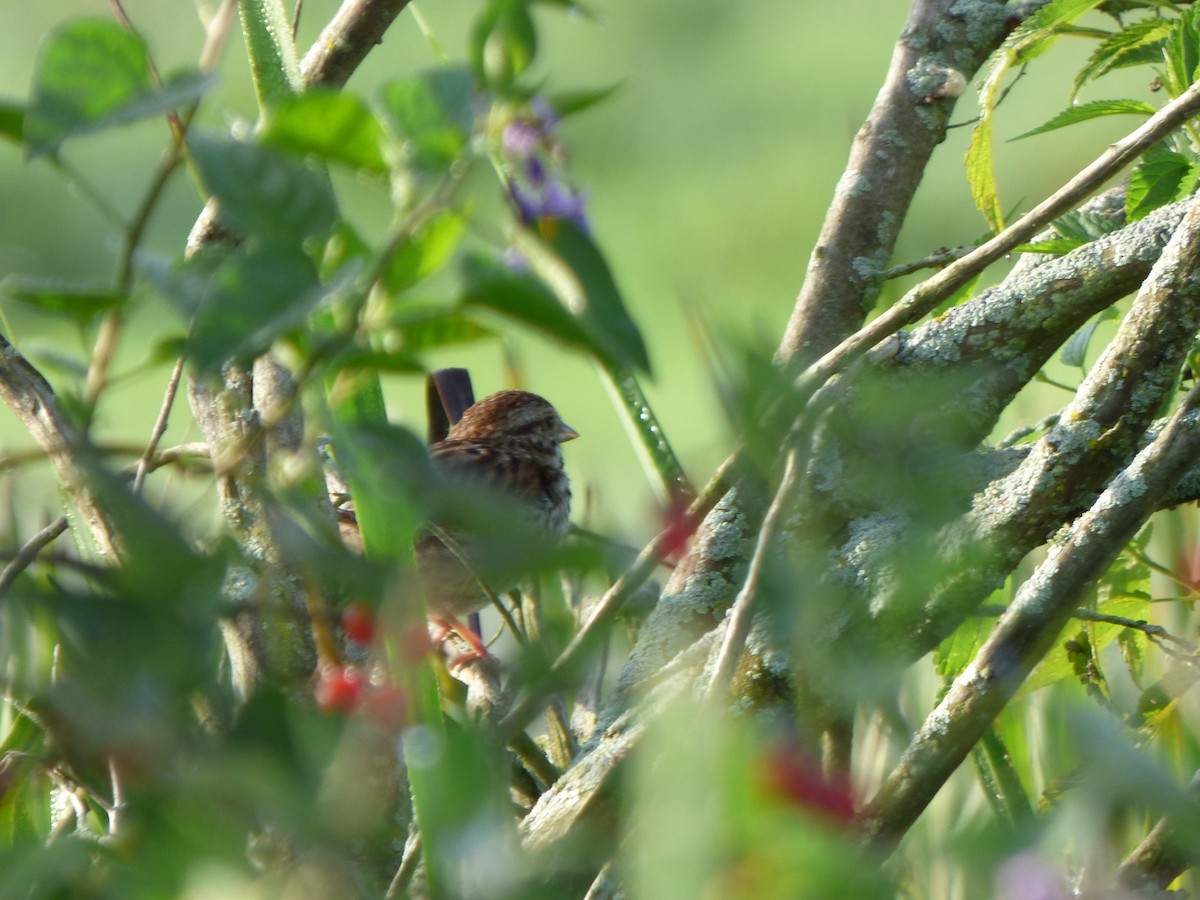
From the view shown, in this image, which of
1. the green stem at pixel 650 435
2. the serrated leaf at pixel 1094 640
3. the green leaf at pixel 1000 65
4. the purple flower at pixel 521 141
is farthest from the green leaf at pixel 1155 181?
the purple flower at pixel 521 141

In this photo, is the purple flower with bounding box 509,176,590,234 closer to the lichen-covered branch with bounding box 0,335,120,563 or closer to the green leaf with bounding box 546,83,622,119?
the green leaf with bounding box 546,83,622,119

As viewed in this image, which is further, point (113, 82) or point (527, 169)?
point (527, 169)

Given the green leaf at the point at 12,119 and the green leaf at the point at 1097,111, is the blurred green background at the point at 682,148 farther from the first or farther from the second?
the green leaf at the point at 12,119

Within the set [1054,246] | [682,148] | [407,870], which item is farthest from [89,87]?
[682,148]

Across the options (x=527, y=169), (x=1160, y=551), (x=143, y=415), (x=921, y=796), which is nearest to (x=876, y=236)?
(x=1160, y=551)

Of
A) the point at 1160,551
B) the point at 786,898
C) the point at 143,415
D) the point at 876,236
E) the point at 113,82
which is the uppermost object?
the point at 143,415

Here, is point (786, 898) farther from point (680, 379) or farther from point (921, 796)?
point (680, 379)

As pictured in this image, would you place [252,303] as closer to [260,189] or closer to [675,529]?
[260,189]

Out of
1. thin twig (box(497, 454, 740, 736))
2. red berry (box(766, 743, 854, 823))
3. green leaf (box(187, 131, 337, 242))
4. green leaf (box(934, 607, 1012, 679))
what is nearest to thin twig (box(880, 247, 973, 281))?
green leaf (box(934, 607, 1012, 679))
